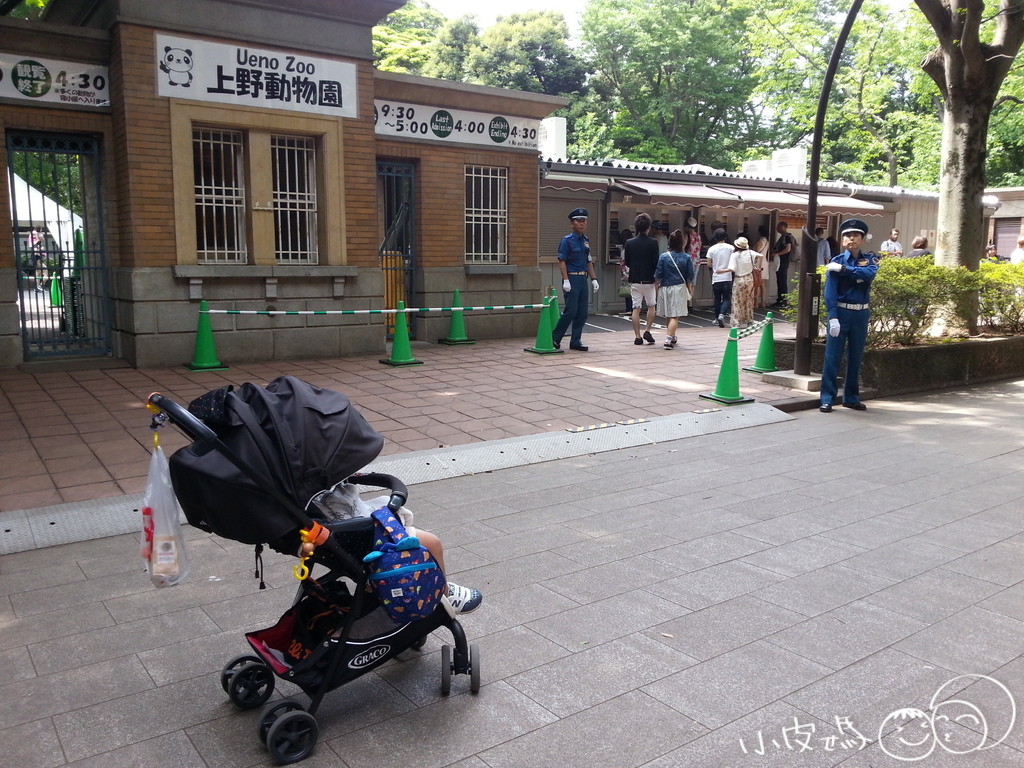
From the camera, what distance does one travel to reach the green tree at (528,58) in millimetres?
36531

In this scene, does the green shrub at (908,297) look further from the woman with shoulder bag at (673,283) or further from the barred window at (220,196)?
the barred window at (220,196)

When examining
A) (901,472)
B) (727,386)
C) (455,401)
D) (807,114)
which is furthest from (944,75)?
(807,114)

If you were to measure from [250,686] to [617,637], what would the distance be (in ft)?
5.06

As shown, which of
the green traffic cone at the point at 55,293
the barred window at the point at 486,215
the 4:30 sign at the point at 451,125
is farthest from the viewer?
the barred window at the point at 486,215

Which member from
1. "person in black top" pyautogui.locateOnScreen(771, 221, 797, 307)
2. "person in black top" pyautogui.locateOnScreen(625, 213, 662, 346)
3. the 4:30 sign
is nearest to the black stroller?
the 4:30 sign

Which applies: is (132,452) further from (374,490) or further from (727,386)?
(727,386)

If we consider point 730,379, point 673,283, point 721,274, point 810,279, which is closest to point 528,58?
point 721,274

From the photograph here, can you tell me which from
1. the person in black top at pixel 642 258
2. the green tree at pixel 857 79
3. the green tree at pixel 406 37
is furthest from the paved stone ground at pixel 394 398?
the green tree at pixel 857 79

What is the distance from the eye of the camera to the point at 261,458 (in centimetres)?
280

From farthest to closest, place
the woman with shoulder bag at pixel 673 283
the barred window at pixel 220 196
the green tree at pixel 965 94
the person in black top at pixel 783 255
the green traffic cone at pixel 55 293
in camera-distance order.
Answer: the person in black top at pixel 783 255, the woman with shoulder bag at pixel 673 283, the green traffic cone at pixel 55 293, the green tree at pixel 965 94, the barred window at pixel 220 196

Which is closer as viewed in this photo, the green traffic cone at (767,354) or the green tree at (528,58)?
the green traffic cone at (767,354)

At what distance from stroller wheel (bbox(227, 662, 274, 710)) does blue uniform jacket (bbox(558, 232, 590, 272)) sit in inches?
370

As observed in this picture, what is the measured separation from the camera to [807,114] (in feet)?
97.6

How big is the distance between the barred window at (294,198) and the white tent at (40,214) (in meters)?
2.48
